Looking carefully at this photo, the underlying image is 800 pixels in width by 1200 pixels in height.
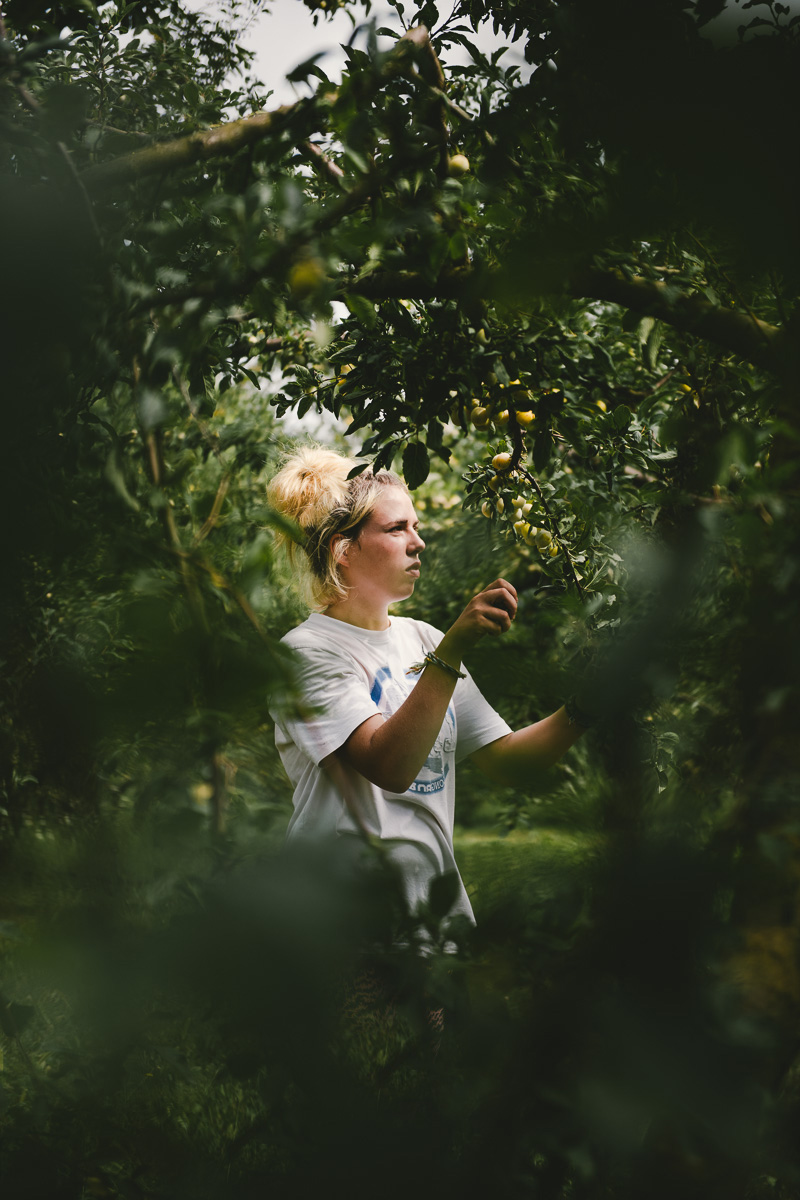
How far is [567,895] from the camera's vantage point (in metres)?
0.64

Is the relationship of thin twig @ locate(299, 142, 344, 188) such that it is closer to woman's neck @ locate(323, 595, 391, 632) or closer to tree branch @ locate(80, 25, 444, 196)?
tree branch @ locate(80, 25, 444, 196)

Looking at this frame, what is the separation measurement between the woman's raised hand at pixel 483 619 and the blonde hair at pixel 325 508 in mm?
544

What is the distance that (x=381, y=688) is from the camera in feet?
5.65

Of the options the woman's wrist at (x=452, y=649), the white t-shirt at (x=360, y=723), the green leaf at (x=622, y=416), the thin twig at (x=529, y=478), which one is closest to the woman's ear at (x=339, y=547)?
the white t-shirt at (x=360, y=723)

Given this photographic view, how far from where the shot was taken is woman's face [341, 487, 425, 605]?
5.98ft

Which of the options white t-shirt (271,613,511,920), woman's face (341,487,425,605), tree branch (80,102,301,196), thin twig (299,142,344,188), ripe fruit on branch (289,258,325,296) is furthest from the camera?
woman's face (341,487,425,605)

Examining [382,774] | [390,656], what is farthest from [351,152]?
[390,656]

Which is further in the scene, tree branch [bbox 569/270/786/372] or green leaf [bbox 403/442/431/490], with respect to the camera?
green leaf [bbox 403/442/431/490]

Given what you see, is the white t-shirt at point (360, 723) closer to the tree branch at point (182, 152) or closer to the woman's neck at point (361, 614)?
the woman's neck at point (361, 614)

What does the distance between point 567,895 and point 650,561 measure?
27 cm

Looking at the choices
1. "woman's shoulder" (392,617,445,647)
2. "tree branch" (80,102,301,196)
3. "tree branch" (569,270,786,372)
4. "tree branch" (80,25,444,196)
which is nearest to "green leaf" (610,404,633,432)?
"tree branch" (569,270,786,372)

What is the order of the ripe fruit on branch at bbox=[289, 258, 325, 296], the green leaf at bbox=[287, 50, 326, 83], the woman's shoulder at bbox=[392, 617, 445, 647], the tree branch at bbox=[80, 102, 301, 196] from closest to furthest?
the ripe fruit on branch at bbox=[289, 258, 325, 296] < the green leaf at bbox=[287, 50, 326, 83] < the tree branch at bbox=[80, 102, 301, 196] < the woman's shoulder at bbox=[392, 617, 445, 647]

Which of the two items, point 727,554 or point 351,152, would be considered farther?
point 351,152

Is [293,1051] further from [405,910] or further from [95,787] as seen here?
[95,787]
